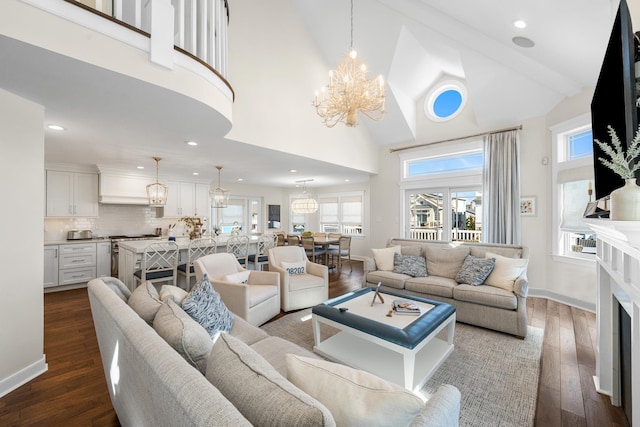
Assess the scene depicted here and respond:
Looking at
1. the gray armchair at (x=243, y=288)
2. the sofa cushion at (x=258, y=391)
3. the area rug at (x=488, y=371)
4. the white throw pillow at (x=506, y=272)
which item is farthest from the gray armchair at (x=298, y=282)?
the sofa cushion at (x=258, y=391)

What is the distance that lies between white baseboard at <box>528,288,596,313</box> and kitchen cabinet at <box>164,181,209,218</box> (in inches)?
287

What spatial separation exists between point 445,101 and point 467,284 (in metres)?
3.98

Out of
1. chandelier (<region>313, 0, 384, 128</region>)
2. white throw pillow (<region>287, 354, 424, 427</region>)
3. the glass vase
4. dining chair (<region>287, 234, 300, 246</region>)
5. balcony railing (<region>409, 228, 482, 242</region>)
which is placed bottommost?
dining chair (<region>287, 234, 300, 246</region>)

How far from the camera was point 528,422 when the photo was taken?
5.96ft

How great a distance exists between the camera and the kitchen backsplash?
526 cm

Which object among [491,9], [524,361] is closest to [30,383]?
[524,361]

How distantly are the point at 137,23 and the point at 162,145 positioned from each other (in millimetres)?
1987

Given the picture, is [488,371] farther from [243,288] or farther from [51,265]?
[51,265]

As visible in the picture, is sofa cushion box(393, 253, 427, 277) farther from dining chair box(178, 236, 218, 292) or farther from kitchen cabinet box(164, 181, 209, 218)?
kitchen cabinet box(164, 181, 209, 218)

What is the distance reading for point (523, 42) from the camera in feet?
11.1

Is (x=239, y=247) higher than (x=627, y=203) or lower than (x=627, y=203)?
lower

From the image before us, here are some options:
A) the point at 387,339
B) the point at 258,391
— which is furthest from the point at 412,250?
the point at 258,391

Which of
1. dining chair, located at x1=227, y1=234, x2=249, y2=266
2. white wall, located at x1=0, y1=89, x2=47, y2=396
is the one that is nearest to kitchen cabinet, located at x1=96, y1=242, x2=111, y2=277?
dining chair, located at x1=227, y1=234, x2=249, y2=266

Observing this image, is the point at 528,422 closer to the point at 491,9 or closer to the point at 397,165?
the point at 491,9
